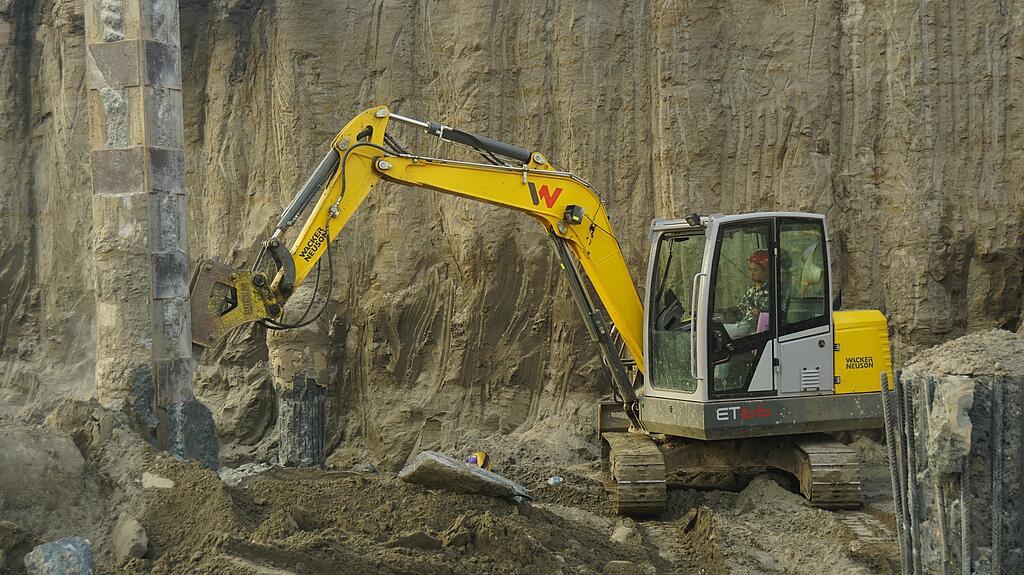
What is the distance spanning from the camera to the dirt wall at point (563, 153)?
9.41 m

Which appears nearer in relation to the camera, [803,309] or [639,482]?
[639,482]

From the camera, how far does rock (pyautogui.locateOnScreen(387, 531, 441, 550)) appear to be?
530 cm

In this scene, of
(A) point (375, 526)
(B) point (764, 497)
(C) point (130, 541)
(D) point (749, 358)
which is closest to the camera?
(C) point (130, 541)

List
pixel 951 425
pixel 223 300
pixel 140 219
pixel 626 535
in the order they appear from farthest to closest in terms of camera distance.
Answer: pixel 140 219 < pixel 626 535 < pixel 223 300 < pixel 951 425

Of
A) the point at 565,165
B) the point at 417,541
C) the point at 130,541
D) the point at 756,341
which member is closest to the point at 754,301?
the point at 756,341

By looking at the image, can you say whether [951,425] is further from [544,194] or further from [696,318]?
[544,194]

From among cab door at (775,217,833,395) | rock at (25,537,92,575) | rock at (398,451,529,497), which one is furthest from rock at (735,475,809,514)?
rock at (25,537,92,575)

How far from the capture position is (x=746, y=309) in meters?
7.21

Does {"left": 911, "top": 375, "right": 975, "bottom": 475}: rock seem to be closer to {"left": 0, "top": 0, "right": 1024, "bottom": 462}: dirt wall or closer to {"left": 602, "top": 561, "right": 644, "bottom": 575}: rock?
{"left": 602, "top": 561, "right": 644, "bottom": 575}: rock

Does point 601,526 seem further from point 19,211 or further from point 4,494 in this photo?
point 19,211

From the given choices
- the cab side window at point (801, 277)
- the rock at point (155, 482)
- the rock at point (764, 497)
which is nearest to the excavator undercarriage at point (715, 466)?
the rock at point (764, 497)

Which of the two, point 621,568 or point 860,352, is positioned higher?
point 860,352

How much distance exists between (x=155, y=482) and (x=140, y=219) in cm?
290

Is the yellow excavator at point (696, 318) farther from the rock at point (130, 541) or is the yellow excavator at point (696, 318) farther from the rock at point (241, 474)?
the rock at point (130, 541)
